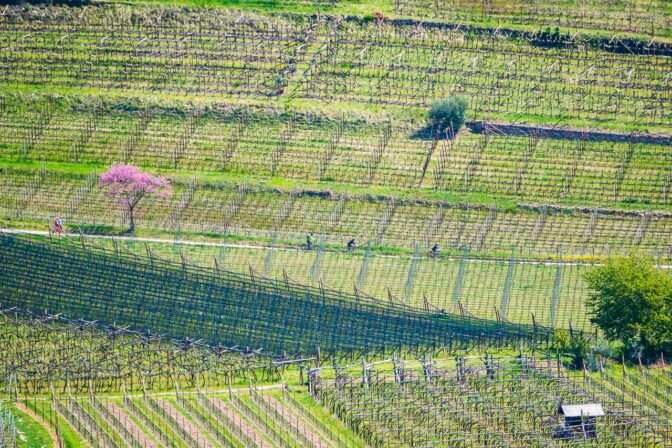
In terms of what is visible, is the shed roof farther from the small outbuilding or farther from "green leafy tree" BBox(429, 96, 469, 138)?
"green leafy tree" BBox(429, 96, 469, 138)

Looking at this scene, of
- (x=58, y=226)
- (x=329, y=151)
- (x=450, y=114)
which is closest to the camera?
(x=58, y=226)

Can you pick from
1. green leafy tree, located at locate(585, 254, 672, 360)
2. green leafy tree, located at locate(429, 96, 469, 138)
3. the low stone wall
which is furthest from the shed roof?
green leafy tree, located at locate(429, 96, 469, 138)

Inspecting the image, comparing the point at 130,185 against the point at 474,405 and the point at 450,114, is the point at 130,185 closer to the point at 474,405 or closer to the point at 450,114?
the point at 450,114

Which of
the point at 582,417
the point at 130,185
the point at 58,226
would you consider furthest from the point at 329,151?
the point at 582,417

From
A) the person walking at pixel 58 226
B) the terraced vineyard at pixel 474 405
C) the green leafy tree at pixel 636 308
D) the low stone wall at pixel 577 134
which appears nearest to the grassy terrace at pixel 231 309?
the terraced vineyard at pixel 474 405

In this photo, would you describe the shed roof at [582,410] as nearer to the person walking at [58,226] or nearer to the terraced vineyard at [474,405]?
the terraced vineyard at [474,405]

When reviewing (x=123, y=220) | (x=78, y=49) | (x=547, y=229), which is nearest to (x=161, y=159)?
(x=123, y=220)
